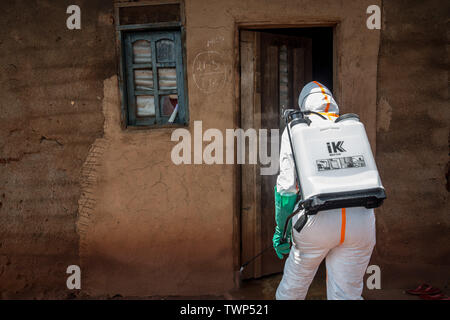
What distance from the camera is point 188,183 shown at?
336cm

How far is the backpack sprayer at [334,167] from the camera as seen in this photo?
1.93 metres

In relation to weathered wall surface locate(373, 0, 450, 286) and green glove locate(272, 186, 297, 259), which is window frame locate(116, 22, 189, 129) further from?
weathered wall surface locate(373, 0, 450, 286)

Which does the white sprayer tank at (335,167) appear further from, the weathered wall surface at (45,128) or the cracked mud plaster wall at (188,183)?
the weathered wall surface at (45,128)

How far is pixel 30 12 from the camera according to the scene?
3373 mm

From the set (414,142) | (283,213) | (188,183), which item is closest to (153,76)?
(188,183)

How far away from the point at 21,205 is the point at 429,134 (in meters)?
4.02

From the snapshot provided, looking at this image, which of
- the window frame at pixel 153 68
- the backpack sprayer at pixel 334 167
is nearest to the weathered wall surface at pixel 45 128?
the window frame at pixel 153 68

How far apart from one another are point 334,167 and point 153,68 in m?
2.17

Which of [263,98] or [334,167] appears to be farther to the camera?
[263,98]

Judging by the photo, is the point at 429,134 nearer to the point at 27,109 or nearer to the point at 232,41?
the point at 232,41

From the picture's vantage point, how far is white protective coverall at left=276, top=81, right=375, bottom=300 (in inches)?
81.6

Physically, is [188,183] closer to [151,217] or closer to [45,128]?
[151,217]

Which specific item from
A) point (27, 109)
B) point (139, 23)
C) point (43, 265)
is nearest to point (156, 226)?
point (43, 265)

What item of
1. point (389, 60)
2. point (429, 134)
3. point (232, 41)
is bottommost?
point (429, 134)
